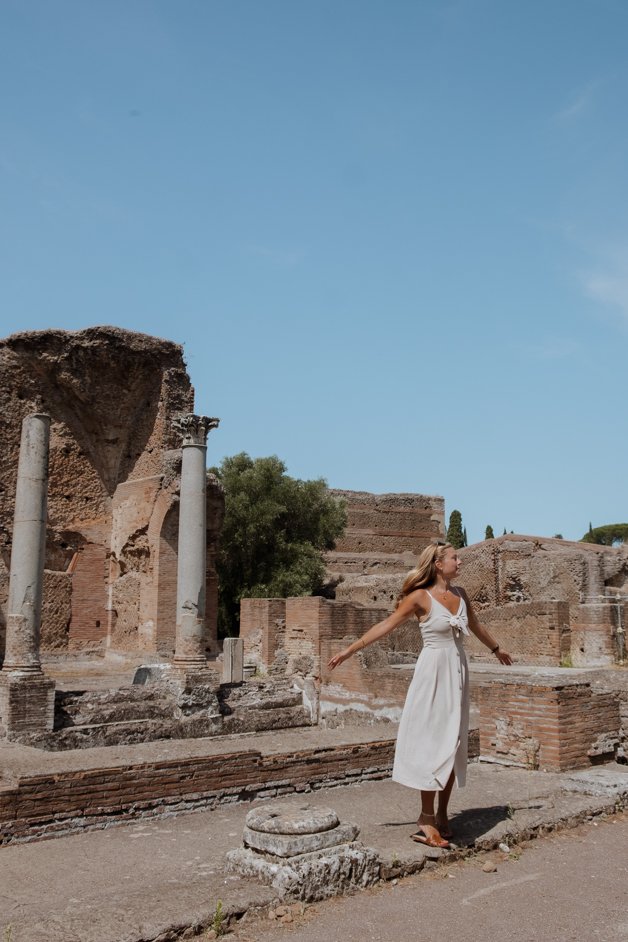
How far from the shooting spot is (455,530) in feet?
158

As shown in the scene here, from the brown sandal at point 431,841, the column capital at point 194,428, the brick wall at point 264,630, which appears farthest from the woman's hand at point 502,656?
the brick wall at point 264,630

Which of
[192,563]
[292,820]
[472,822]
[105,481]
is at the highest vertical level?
[105,481]

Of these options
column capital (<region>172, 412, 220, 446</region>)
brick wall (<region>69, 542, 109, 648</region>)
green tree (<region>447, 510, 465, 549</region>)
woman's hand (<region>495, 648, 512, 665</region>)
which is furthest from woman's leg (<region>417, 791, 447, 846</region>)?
green tree (<region>447, 510, 465, 549</region>)

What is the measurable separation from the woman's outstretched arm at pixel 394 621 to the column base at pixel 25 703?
715 centimetres

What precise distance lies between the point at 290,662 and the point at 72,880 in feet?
33.5

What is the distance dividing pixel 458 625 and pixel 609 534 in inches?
2541

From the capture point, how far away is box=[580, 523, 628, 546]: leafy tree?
63938 millimetres

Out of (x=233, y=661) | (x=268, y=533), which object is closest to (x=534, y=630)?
(x=233, y=661)

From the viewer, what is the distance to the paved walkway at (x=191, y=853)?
10.7ft

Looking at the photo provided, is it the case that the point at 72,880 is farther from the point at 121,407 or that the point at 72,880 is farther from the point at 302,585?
the point at 302,585

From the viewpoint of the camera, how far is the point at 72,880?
442cm

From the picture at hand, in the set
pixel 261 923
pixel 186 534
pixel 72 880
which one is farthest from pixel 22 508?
pixel 261 923

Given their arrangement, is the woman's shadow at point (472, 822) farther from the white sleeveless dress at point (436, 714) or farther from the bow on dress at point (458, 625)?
the bow on dress at point (458, 625)

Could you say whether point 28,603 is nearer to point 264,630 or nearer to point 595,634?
point 264,630
